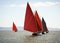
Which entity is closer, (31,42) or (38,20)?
(31,42)

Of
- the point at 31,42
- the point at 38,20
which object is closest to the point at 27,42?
the point at 31,42

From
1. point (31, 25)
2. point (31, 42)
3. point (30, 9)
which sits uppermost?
point (30, 9)

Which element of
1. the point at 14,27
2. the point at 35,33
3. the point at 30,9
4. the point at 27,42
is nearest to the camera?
the point at 27,42

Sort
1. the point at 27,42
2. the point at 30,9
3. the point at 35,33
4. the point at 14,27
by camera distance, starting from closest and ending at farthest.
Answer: the point at 27,42 → the point at 30,9 → the point at 35,33 → the point at 14,27

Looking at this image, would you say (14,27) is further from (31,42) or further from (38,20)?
(31,42)

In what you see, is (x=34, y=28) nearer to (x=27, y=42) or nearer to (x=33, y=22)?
(x=33, y=22)

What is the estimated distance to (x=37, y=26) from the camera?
237ft

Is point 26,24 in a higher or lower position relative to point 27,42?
higher

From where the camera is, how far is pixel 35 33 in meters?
71.2

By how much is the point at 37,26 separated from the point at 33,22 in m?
5.49

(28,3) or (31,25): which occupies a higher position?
(28,3)

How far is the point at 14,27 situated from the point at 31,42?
4743cm

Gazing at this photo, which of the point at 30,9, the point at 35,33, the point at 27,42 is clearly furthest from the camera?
the point at 35,33

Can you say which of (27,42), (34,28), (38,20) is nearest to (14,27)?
(38,20)
